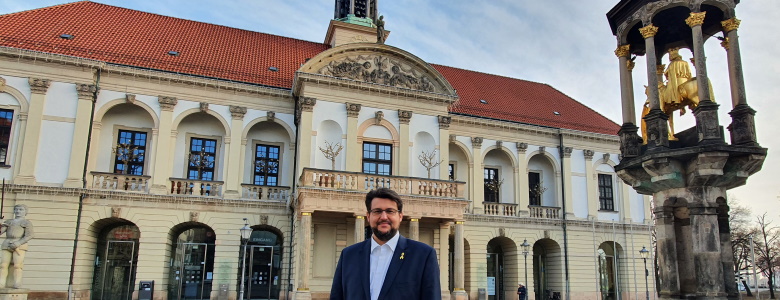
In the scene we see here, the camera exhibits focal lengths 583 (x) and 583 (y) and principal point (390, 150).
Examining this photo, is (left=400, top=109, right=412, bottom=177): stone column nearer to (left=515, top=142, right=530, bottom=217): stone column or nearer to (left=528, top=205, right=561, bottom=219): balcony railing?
(left=515, top=142, right=530, bottom=217): stone column

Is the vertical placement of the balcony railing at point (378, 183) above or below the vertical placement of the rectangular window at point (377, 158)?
below

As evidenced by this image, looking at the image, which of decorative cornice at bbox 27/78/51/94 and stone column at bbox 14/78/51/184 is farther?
decorative cornice at bbox 27/78/51/94

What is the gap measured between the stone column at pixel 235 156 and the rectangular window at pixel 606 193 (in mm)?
19358

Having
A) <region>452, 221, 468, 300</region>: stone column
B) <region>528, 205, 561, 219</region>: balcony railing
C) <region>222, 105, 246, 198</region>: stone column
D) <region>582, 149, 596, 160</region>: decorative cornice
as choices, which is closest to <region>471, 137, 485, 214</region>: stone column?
<region>528, 205, 561, 219</region>: balcony railing

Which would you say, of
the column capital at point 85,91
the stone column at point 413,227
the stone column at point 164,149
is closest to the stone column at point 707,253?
the stone column at point 413,227

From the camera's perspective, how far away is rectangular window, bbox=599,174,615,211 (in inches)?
1257

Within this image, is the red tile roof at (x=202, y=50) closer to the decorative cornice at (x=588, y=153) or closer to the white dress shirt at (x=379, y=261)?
the decorative cornice at (x=588, y=153)

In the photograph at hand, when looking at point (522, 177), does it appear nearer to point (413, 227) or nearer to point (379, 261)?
point (413, 227)

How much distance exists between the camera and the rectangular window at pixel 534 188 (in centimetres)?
3119

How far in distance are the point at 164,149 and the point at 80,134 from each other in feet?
10.1

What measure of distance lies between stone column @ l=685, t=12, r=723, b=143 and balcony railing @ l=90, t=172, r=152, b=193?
19.9m

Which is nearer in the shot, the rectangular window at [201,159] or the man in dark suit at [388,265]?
the man in dark suit at [388,265]

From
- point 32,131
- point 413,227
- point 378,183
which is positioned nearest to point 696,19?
point 413,227

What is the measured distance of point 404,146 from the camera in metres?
25.5
